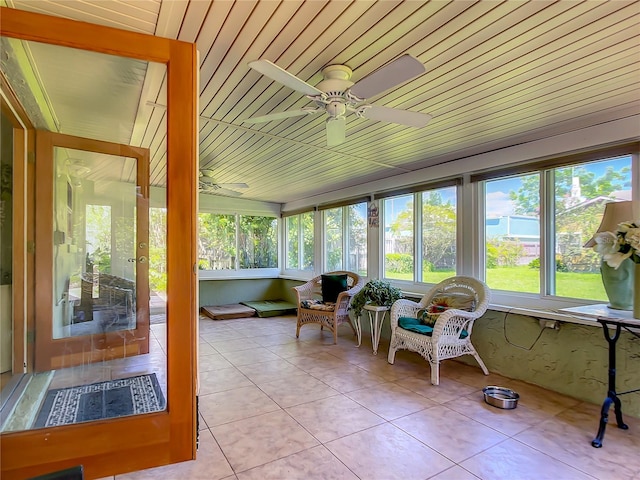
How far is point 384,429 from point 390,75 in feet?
6.90

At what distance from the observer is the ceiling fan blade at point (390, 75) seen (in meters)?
1.54

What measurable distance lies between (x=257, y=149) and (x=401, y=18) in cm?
234

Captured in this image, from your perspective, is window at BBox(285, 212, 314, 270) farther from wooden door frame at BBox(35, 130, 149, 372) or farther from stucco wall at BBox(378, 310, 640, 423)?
stucco wall at BBox(378, 310, 640, 423)

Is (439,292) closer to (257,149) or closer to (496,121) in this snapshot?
(496,121)

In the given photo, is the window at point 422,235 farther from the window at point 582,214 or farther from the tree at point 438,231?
the window at point 582,214

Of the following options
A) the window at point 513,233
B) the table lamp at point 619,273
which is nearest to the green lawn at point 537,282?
the window at point 513,233

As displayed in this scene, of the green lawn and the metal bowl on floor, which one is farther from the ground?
the green lawn

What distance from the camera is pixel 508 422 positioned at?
2.34 m

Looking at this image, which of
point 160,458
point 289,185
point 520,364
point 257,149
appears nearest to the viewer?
point 160,458

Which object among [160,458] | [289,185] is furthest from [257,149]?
[160,458]

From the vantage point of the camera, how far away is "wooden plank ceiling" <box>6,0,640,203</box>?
5.10 feet

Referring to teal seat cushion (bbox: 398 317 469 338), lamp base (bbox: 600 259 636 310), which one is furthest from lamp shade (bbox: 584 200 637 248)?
teal seat cushion (bbox: 398 317 469 338)

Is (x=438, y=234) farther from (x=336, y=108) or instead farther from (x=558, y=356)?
(x=336, y=108)

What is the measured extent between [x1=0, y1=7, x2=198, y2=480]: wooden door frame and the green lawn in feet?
9.91
